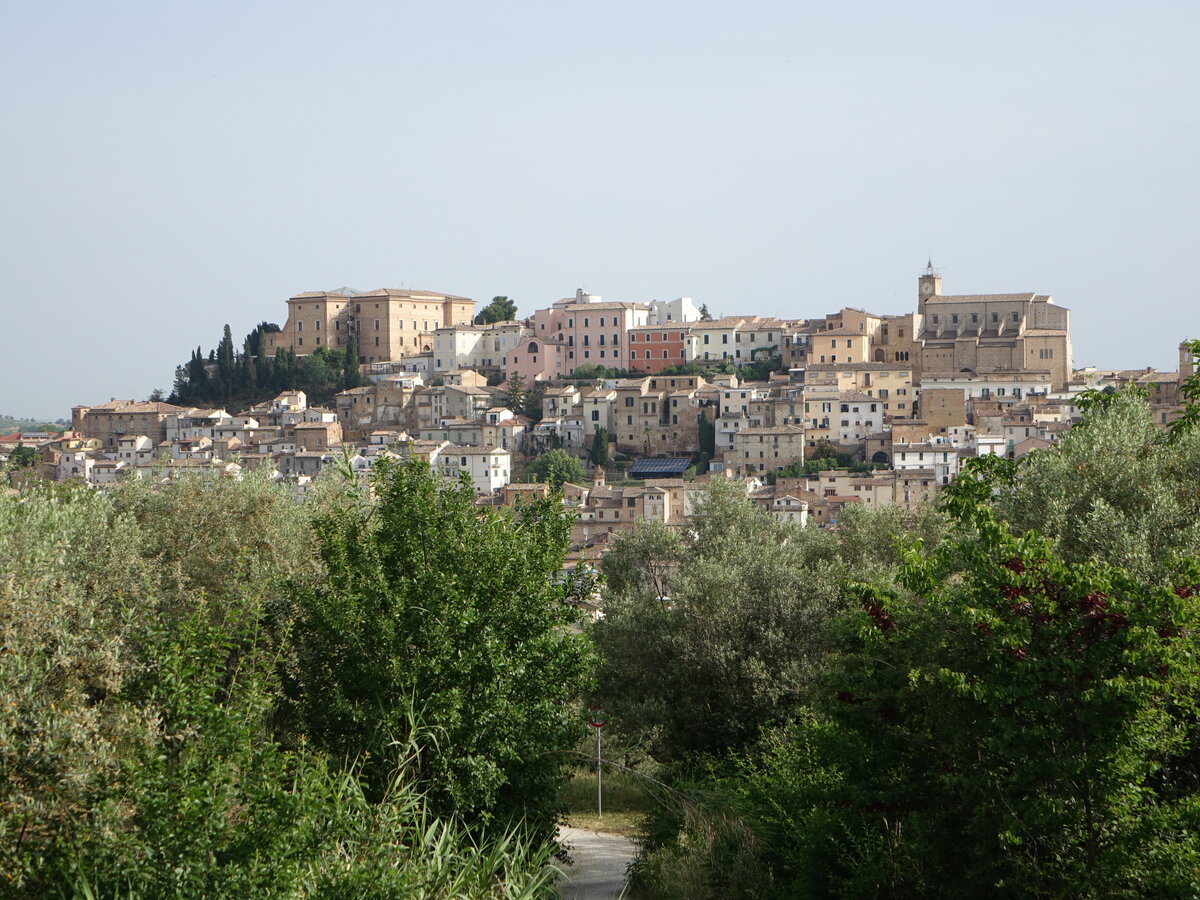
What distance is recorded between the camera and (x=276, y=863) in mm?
7051

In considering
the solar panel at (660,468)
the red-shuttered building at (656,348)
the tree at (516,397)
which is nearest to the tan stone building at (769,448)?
the solar panel at (660,468)

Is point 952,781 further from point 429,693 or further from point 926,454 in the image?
point 926,454

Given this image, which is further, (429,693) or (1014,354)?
(1014,354)

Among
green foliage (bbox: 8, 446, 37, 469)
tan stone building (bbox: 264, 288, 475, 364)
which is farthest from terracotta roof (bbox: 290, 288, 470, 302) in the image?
green foliage (bbox: 8, 446, 37, 469)

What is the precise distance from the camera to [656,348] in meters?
78.9

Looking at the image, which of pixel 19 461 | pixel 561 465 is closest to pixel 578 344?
pixel 561 465

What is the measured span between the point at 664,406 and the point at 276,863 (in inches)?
2562

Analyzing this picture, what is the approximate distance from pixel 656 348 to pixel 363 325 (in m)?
19.3

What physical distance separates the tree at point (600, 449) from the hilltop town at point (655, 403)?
0.13m

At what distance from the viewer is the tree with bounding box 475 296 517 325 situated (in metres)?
90.0

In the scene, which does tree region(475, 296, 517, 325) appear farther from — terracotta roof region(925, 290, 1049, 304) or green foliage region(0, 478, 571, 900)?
green foliage region(0, 478, 571, 900)

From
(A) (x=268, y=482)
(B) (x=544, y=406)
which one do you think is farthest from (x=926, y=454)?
(A) (x=268, y=482)

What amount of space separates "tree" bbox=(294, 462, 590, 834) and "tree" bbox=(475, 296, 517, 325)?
3076 inches

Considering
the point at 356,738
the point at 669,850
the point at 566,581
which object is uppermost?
the point at 566,581
